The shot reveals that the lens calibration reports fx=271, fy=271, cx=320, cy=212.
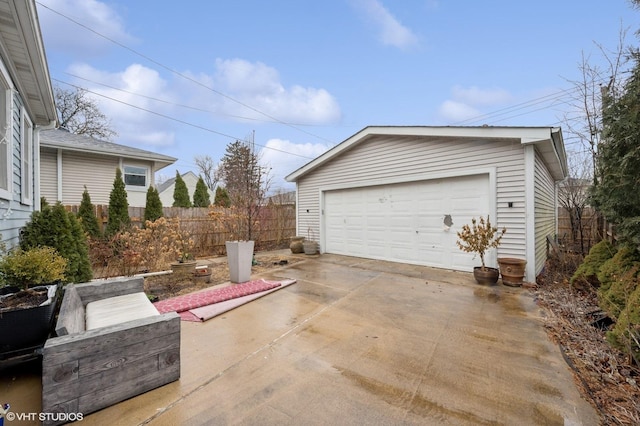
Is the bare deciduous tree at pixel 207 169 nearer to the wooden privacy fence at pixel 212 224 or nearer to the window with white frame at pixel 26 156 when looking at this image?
the wooden privacy fence at pixel 212 224

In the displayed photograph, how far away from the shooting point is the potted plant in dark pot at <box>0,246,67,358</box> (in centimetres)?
206

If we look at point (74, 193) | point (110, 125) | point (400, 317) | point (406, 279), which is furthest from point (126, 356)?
point (110, 125)

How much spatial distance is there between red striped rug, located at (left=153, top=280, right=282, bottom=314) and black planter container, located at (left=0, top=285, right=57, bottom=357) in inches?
60.3

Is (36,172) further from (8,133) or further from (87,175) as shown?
(87,175)

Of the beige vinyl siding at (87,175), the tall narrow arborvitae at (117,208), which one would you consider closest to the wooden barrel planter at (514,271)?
the tall narrow arborvitae at (117,208)

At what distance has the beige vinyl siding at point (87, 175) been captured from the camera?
9.27m

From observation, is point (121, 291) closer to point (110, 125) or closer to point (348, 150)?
point (348, 150)

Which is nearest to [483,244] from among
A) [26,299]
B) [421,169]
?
[421,169]

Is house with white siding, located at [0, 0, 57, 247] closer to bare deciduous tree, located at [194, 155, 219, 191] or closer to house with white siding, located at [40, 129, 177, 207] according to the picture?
house with white siding, located at [40, 129, 177, 207]

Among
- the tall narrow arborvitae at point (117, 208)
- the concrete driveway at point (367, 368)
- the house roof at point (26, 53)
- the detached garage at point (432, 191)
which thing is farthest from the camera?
the tall narrow arborvitae at point (117, 208)

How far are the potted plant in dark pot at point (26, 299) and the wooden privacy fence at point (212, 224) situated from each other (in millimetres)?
5272

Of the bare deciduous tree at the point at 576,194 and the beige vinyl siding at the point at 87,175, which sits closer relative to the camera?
the bare deciduous tree at the point at 576,194

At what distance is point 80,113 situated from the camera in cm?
1745

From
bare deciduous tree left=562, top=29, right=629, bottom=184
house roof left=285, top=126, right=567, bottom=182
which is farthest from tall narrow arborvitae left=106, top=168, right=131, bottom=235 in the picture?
bare deciduous tree left=562, top=29, right=629, bottom=184
